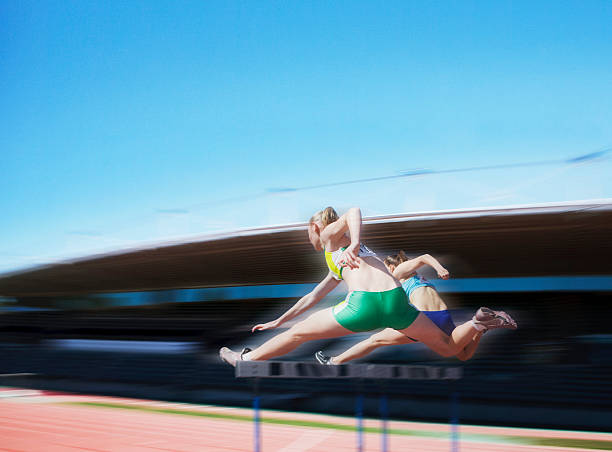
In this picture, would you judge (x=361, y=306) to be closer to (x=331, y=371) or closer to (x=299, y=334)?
(x=299, y=334)

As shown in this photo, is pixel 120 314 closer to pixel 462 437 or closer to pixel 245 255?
pixel 245 255

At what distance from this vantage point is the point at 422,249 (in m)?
10.6

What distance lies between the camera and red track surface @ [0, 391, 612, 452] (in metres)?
6.36

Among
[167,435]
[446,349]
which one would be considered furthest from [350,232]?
[167,435]

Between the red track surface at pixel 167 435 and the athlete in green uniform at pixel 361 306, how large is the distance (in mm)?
3419

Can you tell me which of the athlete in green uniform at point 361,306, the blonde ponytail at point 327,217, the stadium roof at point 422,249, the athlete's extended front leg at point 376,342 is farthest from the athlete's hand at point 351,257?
the stadium roof at point 422,249

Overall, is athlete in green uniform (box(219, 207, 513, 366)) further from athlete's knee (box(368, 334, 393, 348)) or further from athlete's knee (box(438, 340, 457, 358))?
athlete's knee (box(368, 334, 393, 348))

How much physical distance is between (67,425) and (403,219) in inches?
225

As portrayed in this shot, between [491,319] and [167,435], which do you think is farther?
[167,435]

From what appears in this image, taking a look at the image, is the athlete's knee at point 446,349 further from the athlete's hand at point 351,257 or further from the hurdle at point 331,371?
Result: the athlete's hand at point 351,257

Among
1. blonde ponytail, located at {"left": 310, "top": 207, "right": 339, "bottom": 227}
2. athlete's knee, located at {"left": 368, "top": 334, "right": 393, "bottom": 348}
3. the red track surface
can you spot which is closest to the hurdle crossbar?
athlete's knee, located at {"left": 368, "top": 334, "right": 393, "bottom": 348}

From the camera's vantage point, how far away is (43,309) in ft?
67.1

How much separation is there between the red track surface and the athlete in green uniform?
3419mm

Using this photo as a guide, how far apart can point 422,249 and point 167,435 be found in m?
5.53
